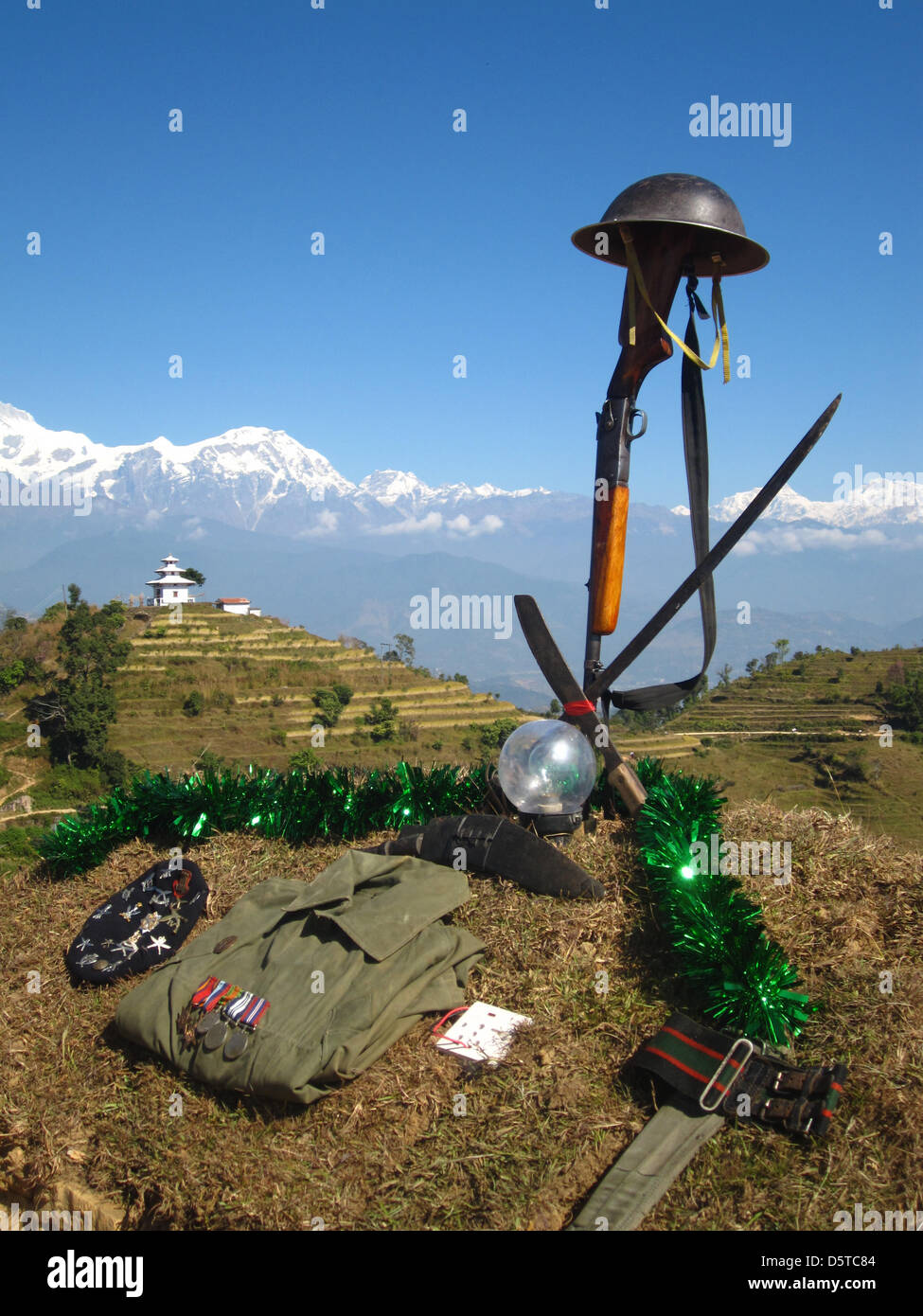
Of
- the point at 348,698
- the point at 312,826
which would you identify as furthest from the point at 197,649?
the point at 312,826

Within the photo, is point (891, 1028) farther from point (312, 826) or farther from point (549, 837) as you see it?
point (312, 826)

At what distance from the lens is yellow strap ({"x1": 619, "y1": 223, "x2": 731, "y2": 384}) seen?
16.0 feet

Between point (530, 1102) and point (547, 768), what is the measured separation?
1873 millimetres

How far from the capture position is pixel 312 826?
222 inches

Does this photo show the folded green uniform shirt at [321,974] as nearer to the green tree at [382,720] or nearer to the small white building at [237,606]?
the green tree at [382,720]

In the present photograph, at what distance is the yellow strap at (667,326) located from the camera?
4.87 meters

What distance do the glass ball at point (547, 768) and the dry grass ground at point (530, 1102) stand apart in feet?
1.20

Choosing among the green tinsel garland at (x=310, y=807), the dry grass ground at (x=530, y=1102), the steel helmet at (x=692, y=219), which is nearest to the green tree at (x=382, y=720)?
the green tinsel garland at (x=310, y=807)

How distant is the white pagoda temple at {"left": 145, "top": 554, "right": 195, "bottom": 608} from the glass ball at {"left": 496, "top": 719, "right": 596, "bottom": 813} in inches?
3299

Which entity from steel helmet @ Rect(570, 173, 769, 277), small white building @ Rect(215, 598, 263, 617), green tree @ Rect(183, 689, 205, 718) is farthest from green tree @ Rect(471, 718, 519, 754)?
steel helmet @ Rect(570, 173, 769, 277)

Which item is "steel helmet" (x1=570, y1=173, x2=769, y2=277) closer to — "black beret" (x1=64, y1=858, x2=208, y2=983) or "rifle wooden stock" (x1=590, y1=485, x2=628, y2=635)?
"rifle wooden stock" (x1=590, y1=485, x2=628, y2=635)
